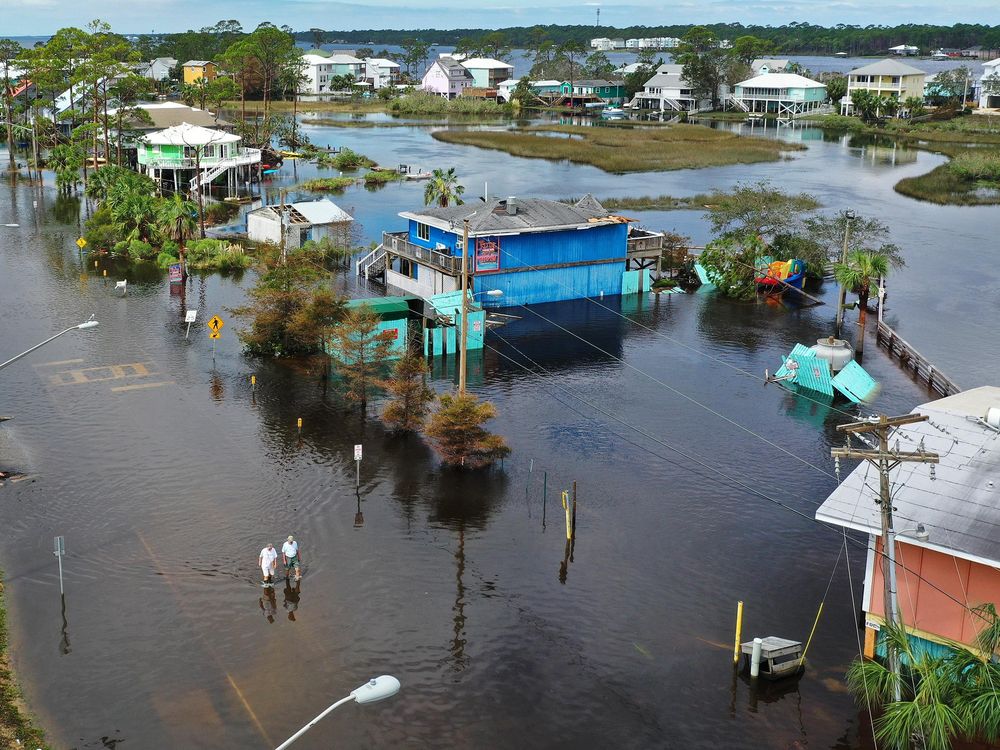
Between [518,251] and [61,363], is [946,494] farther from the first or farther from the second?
[61,363]

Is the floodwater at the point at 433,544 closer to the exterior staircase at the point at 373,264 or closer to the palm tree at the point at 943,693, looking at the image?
the palm tree at the point at 943,693

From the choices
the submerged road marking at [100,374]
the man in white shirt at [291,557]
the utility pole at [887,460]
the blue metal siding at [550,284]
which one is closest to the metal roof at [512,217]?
the blue metal siding at [550,284]

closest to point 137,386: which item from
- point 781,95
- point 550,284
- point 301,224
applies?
point 550,284

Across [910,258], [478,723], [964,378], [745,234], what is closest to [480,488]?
[478,723]

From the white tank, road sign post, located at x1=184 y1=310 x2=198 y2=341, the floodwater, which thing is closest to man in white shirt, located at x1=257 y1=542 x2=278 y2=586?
the floodwater

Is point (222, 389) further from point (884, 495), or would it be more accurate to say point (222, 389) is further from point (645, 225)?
point (645, 225)
